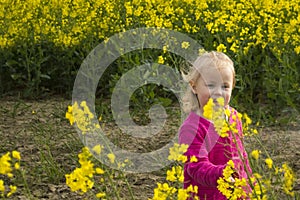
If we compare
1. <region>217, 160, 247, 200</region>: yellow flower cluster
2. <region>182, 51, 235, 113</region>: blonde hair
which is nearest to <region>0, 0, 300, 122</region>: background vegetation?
<region>182, 51, 235, 113</region>: blonde hair

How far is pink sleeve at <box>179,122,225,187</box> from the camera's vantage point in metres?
2.63

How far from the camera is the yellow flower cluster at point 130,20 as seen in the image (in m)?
5.90

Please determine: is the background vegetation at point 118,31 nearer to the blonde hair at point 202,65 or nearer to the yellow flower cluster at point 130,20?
the yellow flower cluster at point 130,20

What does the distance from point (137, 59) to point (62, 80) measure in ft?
3.78

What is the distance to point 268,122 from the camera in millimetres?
5191

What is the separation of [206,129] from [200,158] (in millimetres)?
177

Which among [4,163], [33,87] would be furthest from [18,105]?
[4,163]

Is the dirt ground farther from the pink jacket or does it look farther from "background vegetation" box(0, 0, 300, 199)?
the pink jacket

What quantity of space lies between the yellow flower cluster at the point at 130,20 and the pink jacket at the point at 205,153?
9.27 ft

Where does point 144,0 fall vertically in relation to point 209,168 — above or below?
above

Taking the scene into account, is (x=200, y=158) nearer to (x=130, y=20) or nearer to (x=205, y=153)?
(x=205, y=153)

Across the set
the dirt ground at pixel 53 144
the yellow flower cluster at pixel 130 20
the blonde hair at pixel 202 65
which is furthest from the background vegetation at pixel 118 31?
the blonde hair at pixel 202 65

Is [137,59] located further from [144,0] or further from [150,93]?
[144,0]

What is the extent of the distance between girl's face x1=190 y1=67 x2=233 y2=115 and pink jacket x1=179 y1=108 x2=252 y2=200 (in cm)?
10
